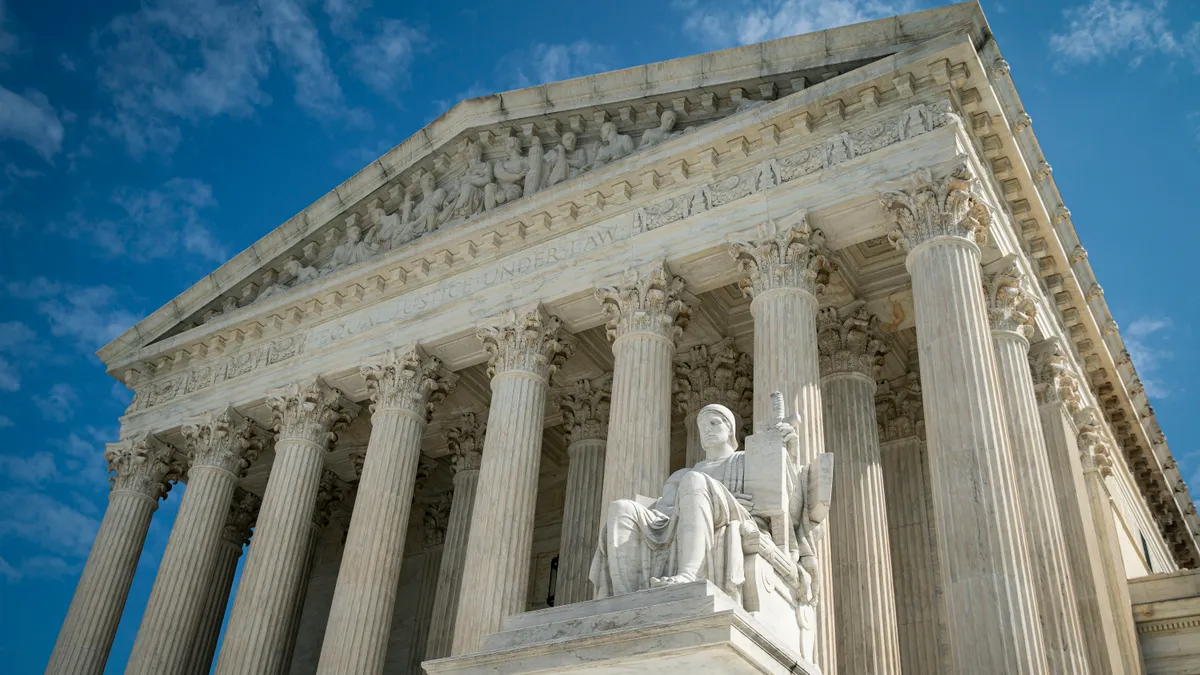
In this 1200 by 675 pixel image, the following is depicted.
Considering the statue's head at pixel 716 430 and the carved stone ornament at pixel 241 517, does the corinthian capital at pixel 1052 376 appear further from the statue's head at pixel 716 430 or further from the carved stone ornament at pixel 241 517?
the carved stone ornament at pixel 241 517

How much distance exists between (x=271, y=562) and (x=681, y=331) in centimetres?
975

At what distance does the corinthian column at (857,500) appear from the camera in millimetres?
16750

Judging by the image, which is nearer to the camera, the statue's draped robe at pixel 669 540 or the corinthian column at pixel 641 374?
the statue's draped robe at pixel 669 540

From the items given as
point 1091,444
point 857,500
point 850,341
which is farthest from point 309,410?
point 1091,444

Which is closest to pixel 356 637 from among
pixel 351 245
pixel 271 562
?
pixel 271 562

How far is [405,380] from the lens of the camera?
22406mm

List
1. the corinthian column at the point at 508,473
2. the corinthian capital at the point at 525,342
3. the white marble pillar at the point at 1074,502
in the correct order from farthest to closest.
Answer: the corinthian capital at the point at 525,342 → the corinthian column at the point at 508,473 → the white marble pillar at the point at 1074,502

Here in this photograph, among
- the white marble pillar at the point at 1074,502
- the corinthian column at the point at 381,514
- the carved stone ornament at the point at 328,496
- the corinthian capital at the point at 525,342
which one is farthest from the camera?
the carved stone ornament at the point at 328,496

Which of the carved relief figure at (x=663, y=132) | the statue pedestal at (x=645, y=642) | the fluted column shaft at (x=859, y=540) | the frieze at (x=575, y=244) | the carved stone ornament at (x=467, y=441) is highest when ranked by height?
the carved relief figure at (x=663, y=132)

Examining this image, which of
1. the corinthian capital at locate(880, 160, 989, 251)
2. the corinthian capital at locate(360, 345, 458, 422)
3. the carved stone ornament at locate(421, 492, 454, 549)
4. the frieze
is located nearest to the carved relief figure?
the frieze

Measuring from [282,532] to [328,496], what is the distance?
7.09 m

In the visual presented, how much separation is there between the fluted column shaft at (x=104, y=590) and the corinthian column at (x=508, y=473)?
388 inches

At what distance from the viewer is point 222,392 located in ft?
83.9

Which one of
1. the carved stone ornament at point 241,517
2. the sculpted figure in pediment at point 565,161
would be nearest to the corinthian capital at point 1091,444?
the sculpted figure in pediment at point 565,161
